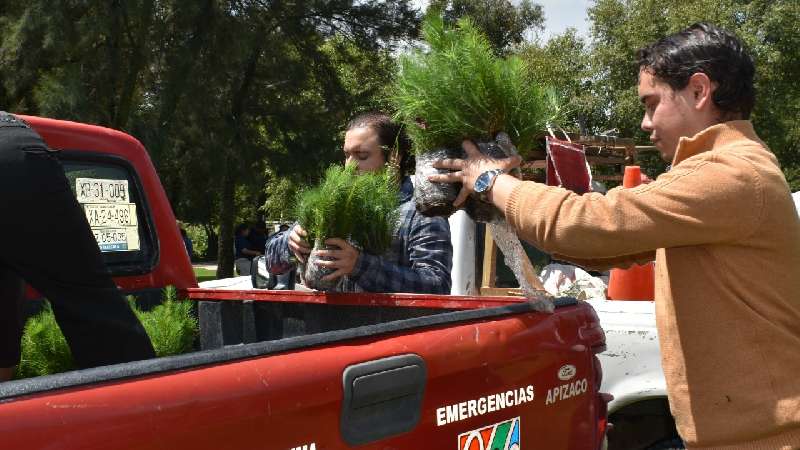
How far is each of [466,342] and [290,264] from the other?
163cm

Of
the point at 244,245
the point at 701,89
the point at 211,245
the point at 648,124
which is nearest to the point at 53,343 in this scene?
the point at 648,124

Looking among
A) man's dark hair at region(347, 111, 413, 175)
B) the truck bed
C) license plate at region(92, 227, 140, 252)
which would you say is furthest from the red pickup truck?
man's dark hair at region(347, 111, 413, 175)

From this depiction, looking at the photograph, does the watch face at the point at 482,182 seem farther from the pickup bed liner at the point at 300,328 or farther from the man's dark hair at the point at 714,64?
the man's dark hair at the point at 714,64

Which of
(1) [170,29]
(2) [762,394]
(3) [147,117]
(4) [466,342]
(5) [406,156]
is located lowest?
(2) [762,394]

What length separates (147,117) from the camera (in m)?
17.6

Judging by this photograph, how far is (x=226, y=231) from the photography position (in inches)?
852

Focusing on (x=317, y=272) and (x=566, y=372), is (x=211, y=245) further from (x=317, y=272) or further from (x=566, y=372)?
(x=566, y=372)

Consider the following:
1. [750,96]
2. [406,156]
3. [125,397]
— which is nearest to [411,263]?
[406,156]

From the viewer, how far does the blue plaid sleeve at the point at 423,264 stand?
313 centimetres

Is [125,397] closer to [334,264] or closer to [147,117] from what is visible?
[334,264]

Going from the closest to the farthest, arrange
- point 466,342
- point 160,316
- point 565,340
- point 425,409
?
point 425,409 < point 466,342 < point 565,340 < point 160,316

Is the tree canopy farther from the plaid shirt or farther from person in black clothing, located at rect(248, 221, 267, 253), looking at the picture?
the plaid shirt

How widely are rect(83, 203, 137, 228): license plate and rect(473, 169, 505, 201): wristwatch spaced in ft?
5.97

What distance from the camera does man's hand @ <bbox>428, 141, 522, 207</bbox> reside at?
2.07 meters
